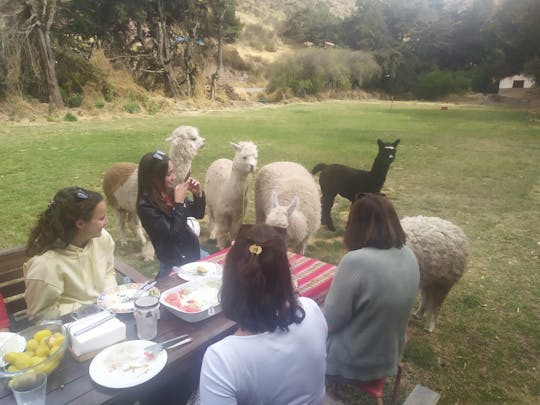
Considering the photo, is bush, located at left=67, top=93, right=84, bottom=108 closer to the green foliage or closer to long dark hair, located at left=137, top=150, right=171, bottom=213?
long dark hair, located at left=137, top=150, right=171, bottom=213

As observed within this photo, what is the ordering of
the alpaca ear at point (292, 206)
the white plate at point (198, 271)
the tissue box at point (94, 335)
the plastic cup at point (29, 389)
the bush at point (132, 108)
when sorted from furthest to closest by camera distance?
the bush at point (132, 108)
the alpaca ear at point (292, 206)
the white plate at point (198, 271)
the tissue box at point (94, 335)
the plastic cup at point (29, 389)

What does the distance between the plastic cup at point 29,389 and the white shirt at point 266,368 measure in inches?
26.2

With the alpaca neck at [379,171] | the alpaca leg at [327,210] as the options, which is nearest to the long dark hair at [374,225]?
the alpaca neck at [379,171]

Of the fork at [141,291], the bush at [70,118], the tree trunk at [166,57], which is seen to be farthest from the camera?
the tree trunk at [166,57]

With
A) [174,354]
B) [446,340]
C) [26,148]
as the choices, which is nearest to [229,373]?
[174,354]

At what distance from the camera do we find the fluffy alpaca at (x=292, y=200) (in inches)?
155

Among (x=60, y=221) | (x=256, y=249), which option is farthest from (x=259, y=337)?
(x=60, y=221)

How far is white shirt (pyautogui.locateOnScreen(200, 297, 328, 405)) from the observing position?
3.99 feet

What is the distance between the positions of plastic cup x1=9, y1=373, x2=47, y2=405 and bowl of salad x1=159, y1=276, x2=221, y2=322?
64cm

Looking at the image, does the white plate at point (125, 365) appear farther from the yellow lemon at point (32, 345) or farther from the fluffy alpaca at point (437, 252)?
the fluffy alpaca at point (437, 252)

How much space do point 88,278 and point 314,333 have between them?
1570 millimetres

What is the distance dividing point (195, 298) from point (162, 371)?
0.51 m

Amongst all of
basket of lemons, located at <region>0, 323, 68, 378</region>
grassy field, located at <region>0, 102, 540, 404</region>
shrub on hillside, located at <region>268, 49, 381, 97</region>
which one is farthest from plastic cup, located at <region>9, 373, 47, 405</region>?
shrub on hillside, located at <region>268, 49, 381, 97</region>

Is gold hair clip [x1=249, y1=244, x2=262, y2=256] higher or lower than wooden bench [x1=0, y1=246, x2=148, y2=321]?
higher
